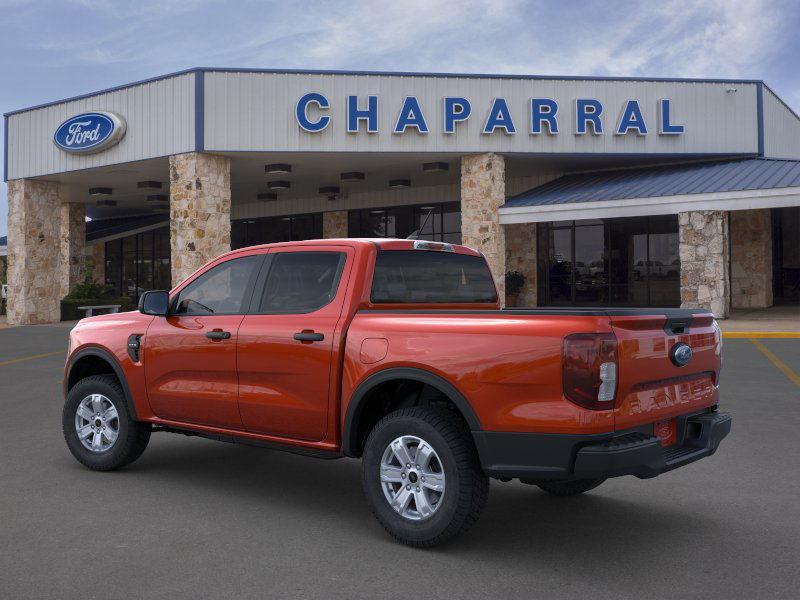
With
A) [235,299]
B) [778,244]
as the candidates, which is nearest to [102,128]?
[235,299]

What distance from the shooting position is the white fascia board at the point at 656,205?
2030 cm

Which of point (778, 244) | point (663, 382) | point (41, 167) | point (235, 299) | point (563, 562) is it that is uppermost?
point (41, 167)

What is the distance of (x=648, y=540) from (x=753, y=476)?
5.90 ft

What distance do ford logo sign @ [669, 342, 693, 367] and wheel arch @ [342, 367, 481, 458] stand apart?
1144 millimetres

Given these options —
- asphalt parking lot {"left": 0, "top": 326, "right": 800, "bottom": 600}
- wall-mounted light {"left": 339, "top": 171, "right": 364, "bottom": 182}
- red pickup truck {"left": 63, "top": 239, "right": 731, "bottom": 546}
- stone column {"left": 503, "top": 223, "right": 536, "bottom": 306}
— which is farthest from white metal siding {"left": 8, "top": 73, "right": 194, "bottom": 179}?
red pickup truck {"left": 63, "top": 239, "right": 731, "bottom": 546}

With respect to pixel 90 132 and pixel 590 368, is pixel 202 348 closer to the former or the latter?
pixel 590 368

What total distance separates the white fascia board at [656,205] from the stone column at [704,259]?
0.41m

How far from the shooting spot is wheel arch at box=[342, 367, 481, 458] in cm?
432

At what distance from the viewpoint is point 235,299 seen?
5.80 meters

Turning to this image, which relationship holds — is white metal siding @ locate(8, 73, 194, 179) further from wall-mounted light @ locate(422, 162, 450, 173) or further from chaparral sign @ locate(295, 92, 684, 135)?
wall-mounted light @ locate(422, 162, 450, 173)

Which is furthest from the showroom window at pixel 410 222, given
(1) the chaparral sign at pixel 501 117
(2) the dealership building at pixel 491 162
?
(1) the chaparral sign at pixel 501 117

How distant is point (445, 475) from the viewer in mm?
4375

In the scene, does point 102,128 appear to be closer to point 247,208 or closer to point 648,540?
point 247,208

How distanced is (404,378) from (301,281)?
1.25 metres
